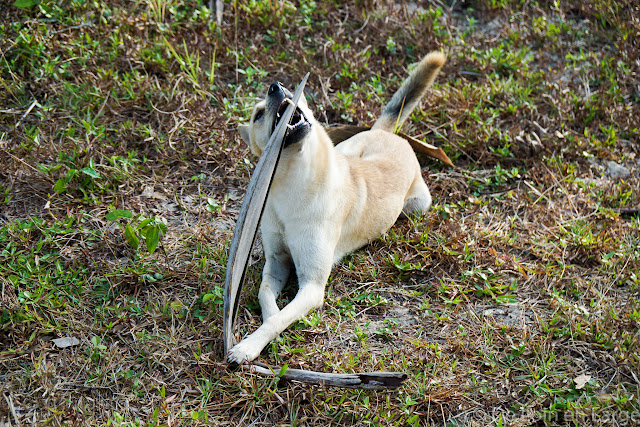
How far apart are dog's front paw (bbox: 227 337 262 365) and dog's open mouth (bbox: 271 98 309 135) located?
1.18m

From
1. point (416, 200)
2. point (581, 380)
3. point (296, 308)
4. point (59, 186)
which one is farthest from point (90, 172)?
point (581, 380)

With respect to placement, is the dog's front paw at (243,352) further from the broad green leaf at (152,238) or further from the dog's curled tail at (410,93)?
the dog's curled tail at (410,93)

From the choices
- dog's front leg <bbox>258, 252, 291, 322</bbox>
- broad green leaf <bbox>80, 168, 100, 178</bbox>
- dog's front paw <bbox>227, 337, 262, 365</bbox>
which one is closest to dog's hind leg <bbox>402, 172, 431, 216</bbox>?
dog's front leg <bbox>258, 252, 291, 322</bbox>

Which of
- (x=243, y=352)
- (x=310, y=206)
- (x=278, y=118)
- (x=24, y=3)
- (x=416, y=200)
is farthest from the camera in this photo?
(x=24, y=3)

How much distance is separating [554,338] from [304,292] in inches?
59.9

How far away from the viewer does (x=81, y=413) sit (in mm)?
2947

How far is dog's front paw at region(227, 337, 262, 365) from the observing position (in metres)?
3.17

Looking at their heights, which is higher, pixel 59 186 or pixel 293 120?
pixel 293 120

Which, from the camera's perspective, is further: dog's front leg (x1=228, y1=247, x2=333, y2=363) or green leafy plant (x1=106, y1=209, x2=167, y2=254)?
green leafy plant (x1=106, y1=209, x2=167, y2=254)

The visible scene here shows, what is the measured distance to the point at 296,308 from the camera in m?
3.46

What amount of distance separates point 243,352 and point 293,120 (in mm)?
1324

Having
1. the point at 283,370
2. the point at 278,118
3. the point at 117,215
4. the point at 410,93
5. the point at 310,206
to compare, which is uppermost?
Result: the point at 278,118

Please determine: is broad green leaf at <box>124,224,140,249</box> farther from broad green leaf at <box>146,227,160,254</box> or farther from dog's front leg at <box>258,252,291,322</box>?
dog's front leg at <box>258,252,291,322</box>

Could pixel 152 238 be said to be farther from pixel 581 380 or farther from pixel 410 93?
pixel 581 380
